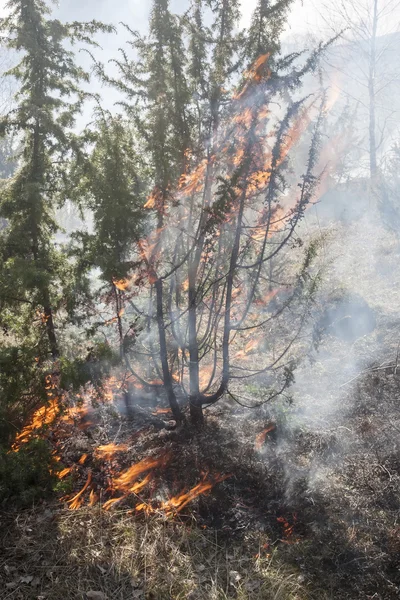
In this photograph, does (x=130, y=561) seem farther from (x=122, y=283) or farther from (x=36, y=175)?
(x=36, y=175)

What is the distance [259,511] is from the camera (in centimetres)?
597

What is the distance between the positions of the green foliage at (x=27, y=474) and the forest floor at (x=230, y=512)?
0.69 ft

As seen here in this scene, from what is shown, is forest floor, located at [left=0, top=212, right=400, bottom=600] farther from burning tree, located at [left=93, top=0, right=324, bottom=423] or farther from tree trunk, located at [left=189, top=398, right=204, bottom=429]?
burning tree, located at [left=93, top=0, right=324, bottom=423]


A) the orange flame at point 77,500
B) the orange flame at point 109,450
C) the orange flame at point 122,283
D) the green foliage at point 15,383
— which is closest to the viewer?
the orange flame at point 77,500

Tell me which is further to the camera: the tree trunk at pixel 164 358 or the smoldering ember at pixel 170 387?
the tree trunk at pixel 164 358

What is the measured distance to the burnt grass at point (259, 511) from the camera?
191 inches

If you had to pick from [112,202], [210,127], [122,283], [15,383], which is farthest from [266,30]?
[15,383]

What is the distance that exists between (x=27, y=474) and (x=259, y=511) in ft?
11.2

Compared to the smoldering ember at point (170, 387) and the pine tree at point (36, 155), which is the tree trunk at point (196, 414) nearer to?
the smoldering ember at point (170, 387)

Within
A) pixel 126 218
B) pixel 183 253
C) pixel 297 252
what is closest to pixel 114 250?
pixel 126 218

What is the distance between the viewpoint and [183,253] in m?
7.21

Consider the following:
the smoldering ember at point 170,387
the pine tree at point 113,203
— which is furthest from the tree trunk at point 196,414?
the pine tree at point 113,203

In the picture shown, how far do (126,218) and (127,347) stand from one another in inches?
94.8

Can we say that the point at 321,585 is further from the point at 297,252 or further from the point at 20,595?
the point at 297,252
